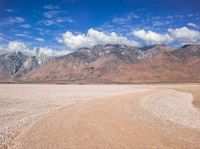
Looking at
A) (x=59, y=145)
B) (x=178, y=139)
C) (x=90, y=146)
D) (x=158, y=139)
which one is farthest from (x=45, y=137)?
(x=178, y=139)

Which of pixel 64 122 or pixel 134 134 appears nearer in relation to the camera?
pixel 134 134

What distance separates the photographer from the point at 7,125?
20688mm

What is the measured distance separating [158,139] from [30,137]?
776 cm

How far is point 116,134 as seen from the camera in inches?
655

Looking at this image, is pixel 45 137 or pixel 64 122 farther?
pixel 64 122

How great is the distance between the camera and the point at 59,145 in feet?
46.8

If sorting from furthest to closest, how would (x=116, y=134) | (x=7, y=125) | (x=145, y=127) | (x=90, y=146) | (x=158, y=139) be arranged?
1. (x=7, y=125)
2. (x=145, y=127)
3. (x=116, y=134)
4. (x=158, y=139)
5. (x=90, y=146)

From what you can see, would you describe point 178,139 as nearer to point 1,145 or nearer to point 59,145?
point 59,145

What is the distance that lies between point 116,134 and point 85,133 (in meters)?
2.01

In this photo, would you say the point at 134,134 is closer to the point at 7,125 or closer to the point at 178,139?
the point at 178,139

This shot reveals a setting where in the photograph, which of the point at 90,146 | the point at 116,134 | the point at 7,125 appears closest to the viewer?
the point at 90,146

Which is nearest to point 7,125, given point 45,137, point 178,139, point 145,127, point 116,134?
point 45,137

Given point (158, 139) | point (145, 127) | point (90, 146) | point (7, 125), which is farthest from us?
point (7, 125)

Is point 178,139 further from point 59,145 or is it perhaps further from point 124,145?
point 59,145
